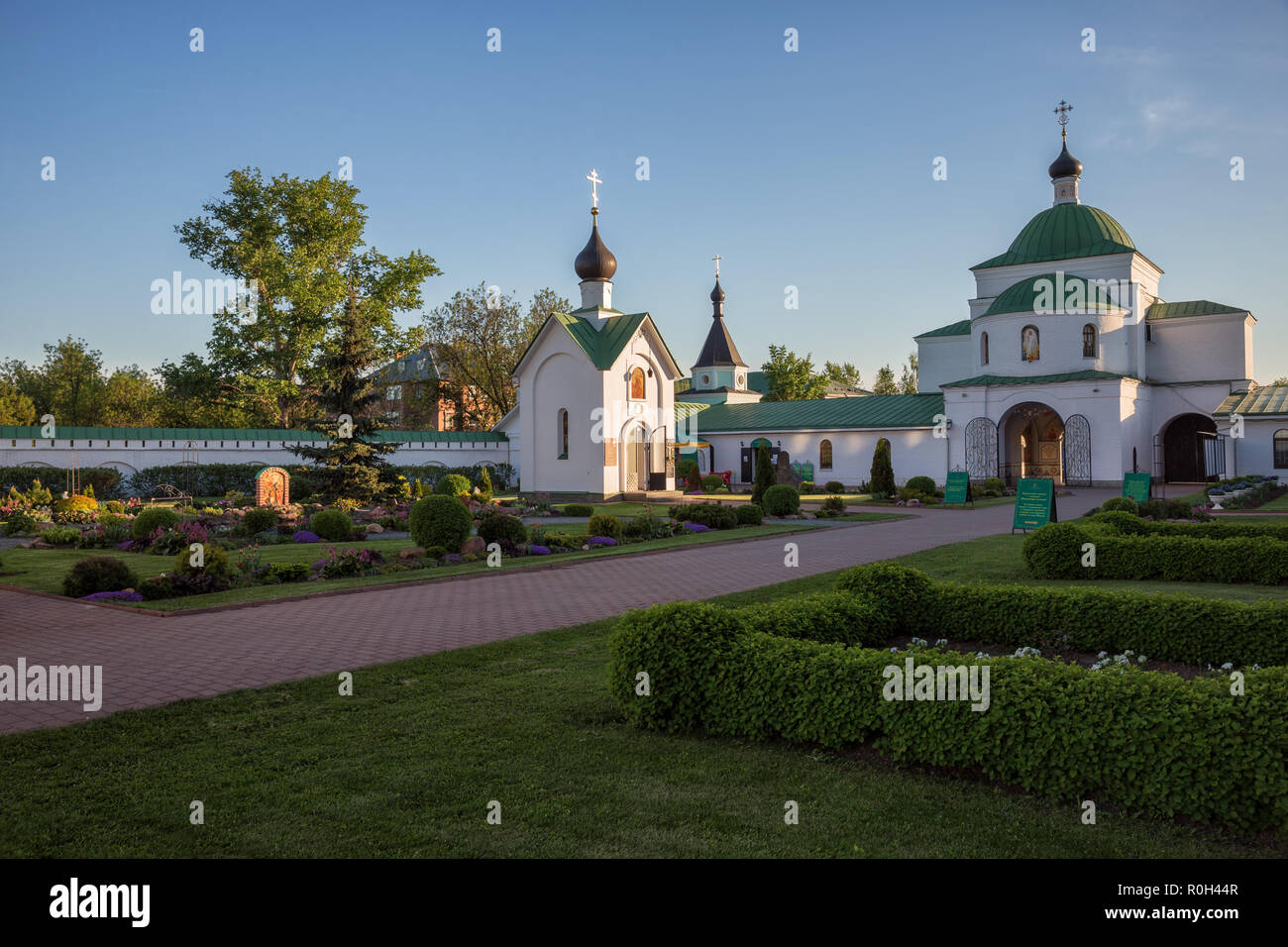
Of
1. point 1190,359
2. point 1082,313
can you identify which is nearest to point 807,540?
point 1082,313

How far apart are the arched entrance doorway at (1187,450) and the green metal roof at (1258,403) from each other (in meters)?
2.38

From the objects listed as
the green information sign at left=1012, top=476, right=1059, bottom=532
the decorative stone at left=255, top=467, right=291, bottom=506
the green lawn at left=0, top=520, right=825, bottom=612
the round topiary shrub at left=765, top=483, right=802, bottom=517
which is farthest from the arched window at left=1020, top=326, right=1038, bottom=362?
the decorative stone at left=255, top=467, right=291, bottom=506

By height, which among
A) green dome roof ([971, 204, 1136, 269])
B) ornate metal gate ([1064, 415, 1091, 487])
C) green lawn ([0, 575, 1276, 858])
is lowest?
green lawn ([0, 575, 1276, 858])

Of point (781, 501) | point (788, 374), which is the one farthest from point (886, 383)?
point (781, 501)

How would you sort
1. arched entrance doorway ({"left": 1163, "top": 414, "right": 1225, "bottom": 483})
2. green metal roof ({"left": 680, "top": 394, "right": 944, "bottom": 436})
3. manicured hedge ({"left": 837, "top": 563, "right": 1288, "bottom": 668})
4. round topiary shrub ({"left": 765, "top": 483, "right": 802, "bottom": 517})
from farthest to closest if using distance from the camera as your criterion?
green metal roof ({"left": 680, "top": 394, "right": 944, "bottom": 436}), arched entrance doorway ({"left": 1163, "top": 414, "right": 1225, "bottom": 483}), round topiary shrub ({"left": 765, "top": 483, "right": 802, "bottom": 517}), manicured hedge ({"left": 837, "top": 563, "right": 1288, "bottom": 668})

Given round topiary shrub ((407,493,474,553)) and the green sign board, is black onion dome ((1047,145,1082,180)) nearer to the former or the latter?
the green sign board

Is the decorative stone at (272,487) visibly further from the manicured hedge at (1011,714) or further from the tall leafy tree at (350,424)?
the manicured hedge at (1011,714)

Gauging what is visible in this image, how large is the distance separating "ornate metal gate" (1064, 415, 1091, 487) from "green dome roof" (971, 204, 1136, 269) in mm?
8821

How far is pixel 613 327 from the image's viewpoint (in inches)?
1377

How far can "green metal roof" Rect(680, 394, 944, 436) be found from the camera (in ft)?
135

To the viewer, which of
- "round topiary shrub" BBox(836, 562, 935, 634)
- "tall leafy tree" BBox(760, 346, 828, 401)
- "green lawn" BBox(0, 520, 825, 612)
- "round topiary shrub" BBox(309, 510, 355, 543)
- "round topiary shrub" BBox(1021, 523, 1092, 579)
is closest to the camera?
"round topiary shrub" BBox(836, 562, 935, 634)
